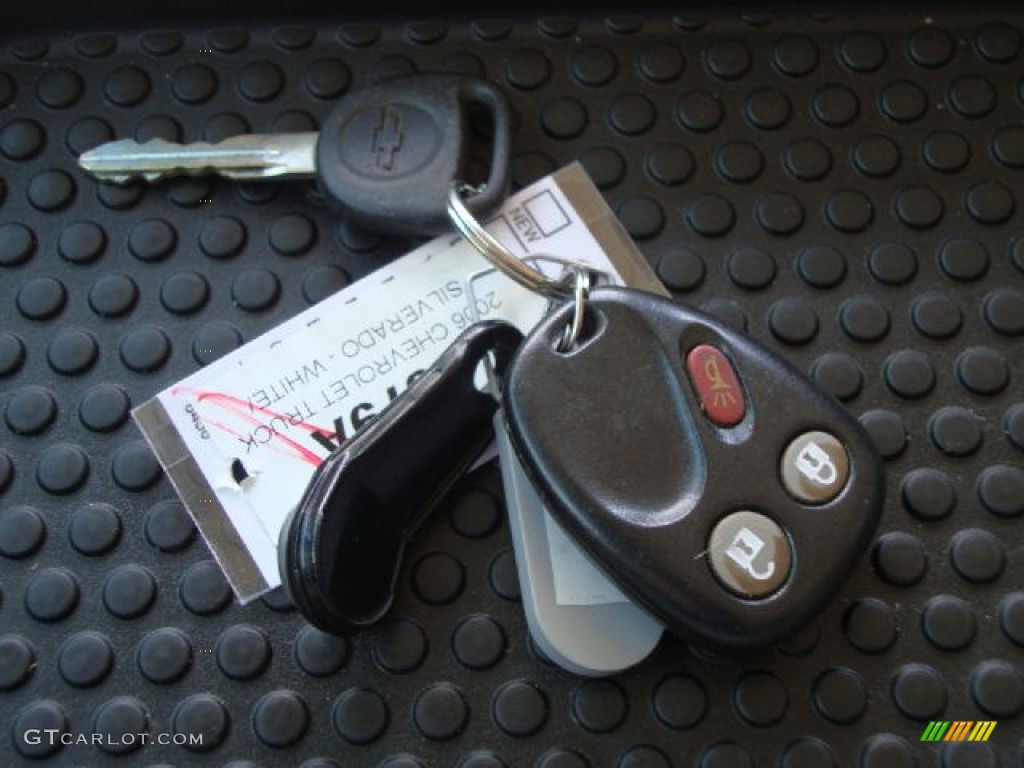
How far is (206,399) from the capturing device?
0.62 m

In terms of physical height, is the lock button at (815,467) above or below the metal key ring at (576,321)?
below

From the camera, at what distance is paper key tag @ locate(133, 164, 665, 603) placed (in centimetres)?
61

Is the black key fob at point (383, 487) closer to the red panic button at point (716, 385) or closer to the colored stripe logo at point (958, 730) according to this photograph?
the red panic button at point (716, 385)

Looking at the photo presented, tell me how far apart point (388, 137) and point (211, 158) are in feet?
0.31

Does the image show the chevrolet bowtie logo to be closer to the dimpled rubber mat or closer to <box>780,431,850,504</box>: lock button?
the dimpled rubber mat

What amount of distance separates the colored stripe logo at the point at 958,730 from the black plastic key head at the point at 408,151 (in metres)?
0.32

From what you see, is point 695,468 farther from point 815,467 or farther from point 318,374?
point 318,374

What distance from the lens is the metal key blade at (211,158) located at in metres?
0.65

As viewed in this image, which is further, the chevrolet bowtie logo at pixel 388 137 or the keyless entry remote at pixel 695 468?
the chevrolet bowtie logo at pixel 388 137

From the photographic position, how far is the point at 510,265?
59 centimetres
